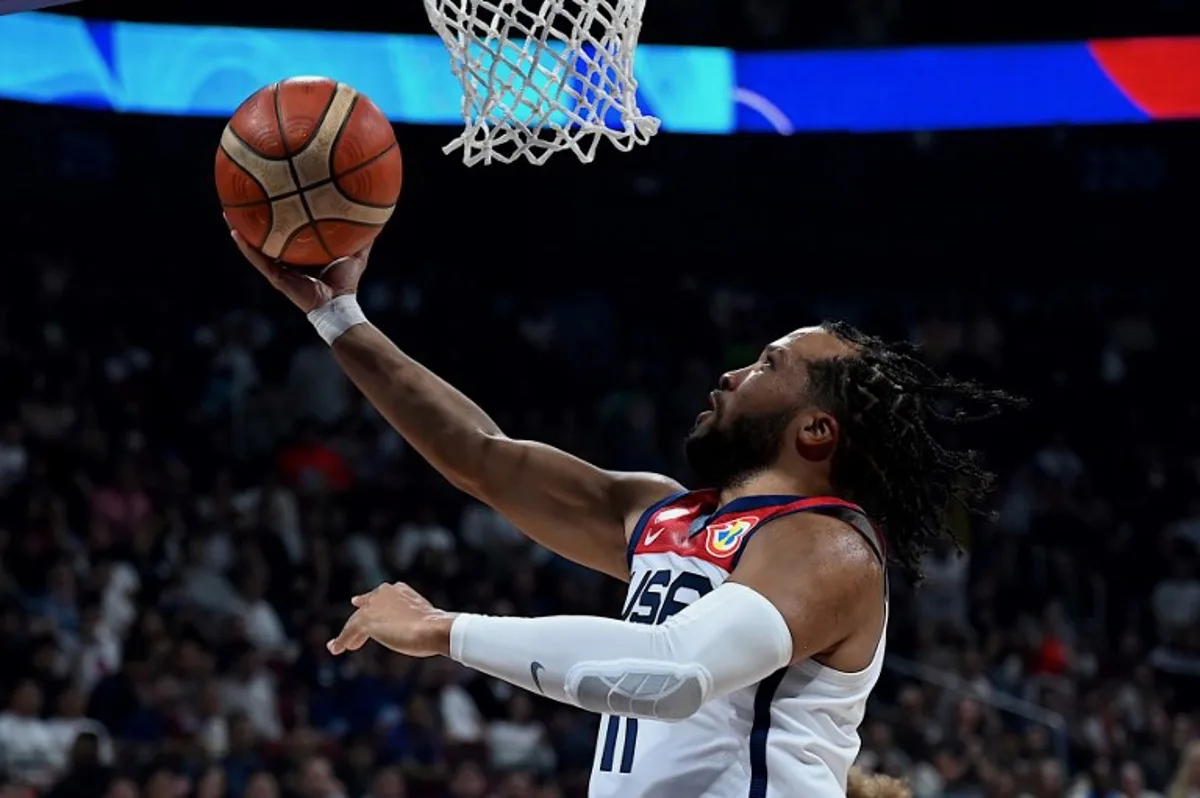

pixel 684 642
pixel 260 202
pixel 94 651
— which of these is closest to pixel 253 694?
pixel 94 651

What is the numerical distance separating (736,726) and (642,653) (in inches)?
11.8

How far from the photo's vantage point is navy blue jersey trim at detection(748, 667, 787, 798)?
8.81 ft

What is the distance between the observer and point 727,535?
2.86m

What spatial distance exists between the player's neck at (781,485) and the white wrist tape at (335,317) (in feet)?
2.98

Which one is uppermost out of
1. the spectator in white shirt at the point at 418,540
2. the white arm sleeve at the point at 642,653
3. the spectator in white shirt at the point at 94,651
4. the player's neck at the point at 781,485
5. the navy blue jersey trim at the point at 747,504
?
the player's neck at the point at 781,485

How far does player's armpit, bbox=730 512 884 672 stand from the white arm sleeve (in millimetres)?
57

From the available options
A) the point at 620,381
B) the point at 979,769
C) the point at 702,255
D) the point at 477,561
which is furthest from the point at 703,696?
the point at 702,255

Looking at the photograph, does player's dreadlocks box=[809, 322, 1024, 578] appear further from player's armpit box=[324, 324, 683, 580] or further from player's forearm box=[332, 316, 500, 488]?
player's forearm box=[332, 316, 500, 488]

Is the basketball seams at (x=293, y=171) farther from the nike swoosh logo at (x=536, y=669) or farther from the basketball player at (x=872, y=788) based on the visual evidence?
the basketball player at (x=872, y=788)

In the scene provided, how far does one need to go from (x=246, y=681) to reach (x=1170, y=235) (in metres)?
9.53

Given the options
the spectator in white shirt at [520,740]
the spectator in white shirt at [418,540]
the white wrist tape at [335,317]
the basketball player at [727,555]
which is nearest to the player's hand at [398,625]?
the basketball player at [727,555]

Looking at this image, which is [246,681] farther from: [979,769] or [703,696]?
[703,696]

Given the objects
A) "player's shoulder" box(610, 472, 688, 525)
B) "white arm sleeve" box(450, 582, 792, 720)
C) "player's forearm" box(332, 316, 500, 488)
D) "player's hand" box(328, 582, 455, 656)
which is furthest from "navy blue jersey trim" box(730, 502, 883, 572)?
"player's forearm" box(332, 316, 500, 488)

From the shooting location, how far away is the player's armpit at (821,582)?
8.61 feet
